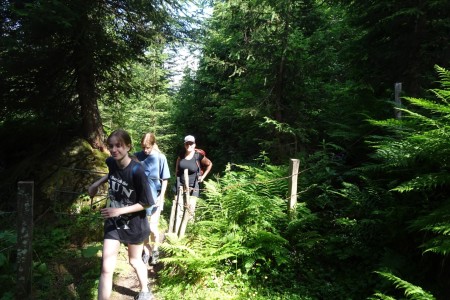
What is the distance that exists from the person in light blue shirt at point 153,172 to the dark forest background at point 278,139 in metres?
0.60

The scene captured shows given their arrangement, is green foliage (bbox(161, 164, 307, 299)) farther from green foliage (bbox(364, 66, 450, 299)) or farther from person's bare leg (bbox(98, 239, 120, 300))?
green foliage (bbox(364, 66, 450, 299))

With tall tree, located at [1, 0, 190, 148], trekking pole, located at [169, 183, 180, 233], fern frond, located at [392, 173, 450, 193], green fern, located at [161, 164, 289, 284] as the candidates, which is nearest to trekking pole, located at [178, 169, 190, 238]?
green fern, located at [161, 164, 289, 284]

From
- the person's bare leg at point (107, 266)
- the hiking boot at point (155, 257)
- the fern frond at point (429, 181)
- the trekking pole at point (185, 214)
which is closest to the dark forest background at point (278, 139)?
the fern frond at point (429, 181)

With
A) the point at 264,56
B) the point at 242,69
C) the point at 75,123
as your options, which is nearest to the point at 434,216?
the point at 264,56

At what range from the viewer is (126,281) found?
530 centimetres

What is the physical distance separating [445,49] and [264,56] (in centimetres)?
546

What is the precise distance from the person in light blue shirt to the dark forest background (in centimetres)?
60

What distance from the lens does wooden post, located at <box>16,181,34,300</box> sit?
12.8 feet

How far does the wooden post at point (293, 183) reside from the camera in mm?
5312

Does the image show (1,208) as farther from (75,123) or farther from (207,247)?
(207,247)

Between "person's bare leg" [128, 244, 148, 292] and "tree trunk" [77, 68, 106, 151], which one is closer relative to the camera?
"person's bare leg" [128, 244, 148, 292]

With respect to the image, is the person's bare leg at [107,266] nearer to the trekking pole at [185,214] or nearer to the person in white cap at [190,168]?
the trekking pole at [185,214]

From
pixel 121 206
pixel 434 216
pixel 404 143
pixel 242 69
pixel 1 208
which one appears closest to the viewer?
pixel 434 216

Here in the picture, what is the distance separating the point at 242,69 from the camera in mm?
13523
